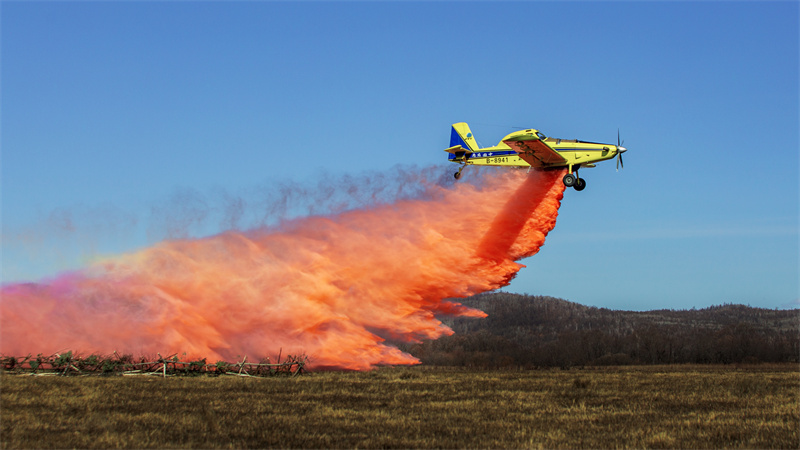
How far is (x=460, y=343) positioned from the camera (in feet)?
253

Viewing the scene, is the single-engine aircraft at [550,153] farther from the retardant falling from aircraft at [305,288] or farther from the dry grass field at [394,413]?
the dry grass field at [394,413]

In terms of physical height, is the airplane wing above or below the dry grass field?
above

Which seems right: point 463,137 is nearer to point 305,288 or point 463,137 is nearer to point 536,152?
point 536,152

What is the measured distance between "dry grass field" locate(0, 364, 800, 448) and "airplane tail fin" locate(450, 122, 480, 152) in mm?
16487

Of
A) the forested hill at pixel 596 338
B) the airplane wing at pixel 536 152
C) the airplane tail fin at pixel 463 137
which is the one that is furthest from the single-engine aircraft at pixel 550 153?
the forested hill at pixel 596 338

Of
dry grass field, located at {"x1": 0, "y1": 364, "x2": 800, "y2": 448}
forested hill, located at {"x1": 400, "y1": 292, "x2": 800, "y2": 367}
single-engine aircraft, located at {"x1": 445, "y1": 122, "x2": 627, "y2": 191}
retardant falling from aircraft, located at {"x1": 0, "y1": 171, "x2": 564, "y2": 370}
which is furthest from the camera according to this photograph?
forested hill, located at {"x1": 400, "y1": 292, "x2": 800, "y2": 367}

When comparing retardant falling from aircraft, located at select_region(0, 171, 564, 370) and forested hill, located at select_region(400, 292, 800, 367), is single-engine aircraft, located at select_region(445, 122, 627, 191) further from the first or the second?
forested hill, located at select_region(400, 292, 800, 367)

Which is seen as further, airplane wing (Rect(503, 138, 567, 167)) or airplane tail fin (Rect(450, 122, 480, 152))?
airplane tail fin (Rect(450, 122, 480, 152))

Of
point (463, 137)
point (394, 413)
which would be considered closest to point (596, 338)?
point (463, 137)

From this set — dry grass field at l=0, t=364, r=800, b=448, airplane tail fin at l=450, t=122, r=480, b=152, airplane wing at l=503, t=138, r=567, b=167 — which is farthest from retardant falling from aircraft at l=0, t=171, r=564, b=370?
dry grass field at l=0, t=364, r=800, b=448

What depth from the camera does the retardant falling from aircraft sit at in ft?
151

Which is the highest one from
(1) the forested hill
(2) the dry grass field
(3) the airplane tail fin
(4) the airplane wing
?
(3) the airplane tail fin

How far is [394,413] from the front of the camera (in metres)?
29.3

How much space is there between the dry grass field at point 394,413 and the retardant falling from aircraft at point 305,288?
6066 mm
